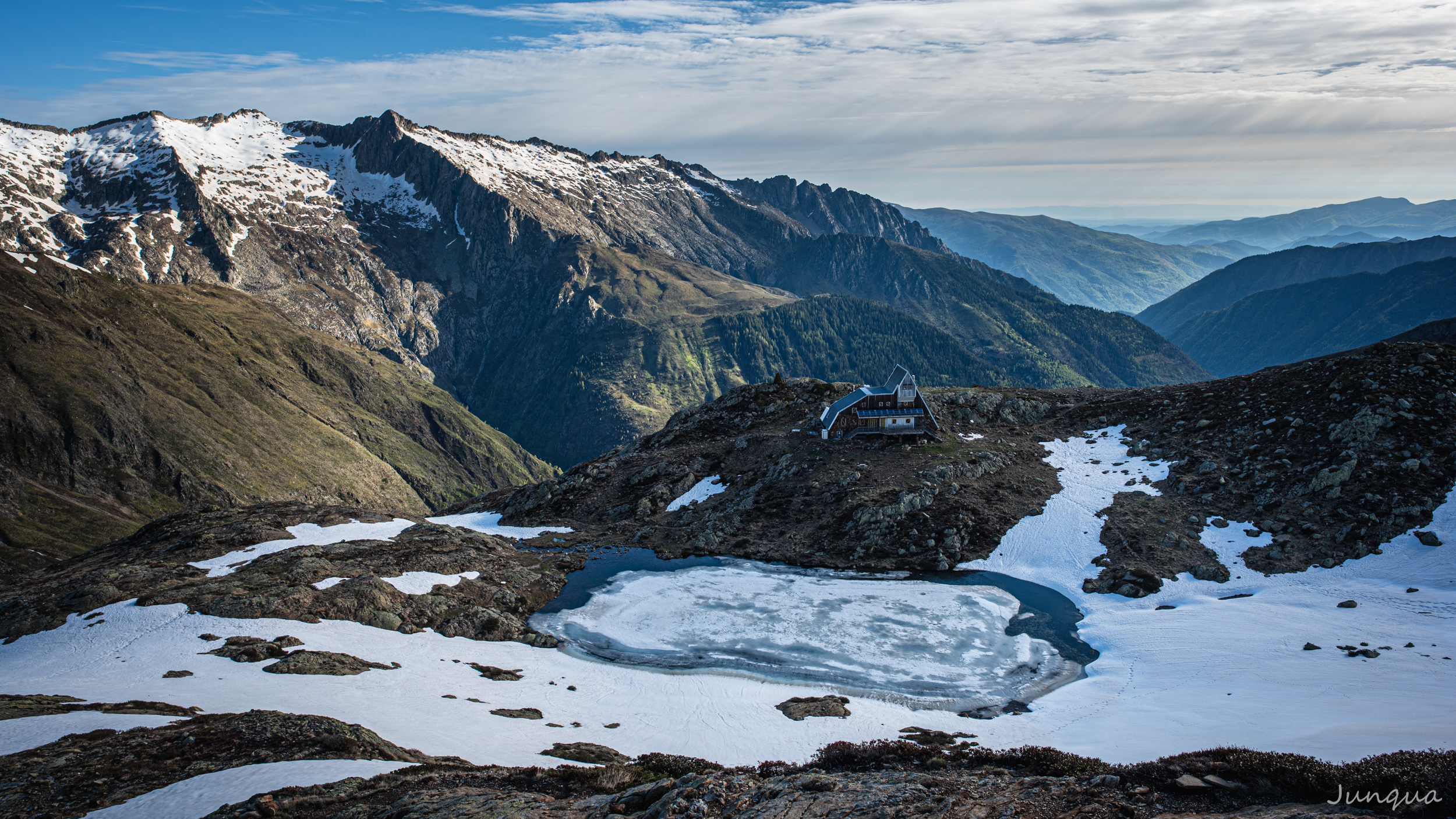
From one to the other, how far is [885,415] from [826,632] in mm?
35939

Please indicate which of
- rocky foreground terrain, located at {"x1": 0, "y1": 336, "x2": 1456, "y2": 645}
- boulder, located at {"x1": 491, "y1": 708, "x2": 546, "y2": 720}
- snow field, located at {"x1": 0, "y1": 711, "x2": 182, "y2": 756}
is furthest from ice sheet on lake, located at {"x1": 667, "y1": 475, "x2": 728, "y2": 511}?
snow field, located at {"x1": 0, "y1": 711, "x2": 182, "y2": 756}

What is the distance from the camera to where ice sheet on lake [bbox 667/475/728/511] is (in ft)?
266

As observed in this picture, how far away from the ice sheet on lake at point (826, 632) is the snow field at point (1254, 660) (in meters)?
4.54

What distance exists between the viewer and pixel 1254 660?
Result: 141 feet

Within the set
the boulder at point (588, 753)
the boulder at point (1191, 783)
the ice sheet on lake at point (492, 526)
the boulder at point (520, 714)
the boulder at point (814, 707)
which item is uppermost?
the boulder at point (1191, 783)

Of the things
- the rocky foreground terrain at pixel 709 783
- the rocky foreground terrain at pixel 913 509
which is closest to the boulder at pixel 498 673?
the rocky foreground terrain at pixel 913 509

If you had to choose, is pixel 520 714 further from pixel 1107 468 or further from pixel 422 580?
pixel 1107 468

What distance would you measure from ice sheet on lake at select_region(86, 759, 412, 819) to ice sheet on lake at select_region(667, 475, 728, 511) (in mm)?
53198

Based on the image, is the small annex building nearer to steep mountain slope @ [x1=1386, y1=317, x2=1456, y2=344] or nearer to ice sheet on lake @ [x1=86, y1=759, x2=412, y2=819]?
ice sheet on lake @ [x1=86, y1=759, x2=412, y2=819]

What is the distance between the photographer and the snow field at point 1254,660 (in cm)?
3325

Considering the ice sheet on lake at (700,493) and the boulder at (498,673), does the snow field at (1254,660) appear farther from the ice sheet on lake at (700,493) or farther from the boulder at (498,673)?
the ice sheet on lake at (700,493)

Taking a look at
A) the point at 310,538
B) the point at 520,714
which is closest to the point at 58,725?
the point at 520,714

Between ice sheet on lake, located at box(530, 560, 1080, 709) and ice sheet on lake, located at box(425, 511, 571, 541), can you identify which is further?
ice sheet on lake, located at box(425, 511, 571, 541)

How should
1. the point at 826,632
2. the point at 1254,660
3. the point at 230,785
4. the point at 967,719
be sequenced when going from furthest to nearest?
the point at 826,632, the point at 1254,660, the point at 967,719, the point at 230,785
